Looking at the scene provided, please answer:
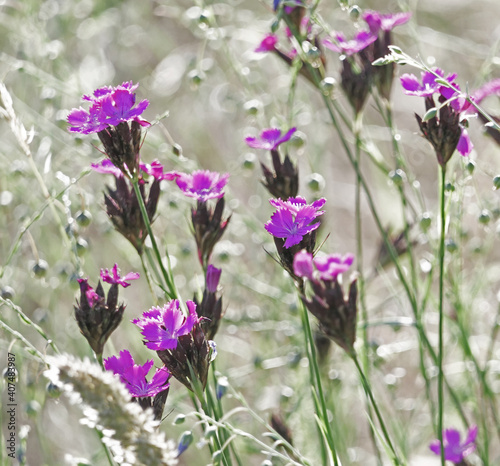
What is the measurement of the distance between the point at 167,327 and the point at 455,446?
0.70m

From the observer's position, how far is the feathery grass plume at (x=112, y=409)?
30.2 inches

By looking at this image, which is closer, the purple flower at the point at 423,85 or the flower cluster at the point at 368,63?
the purple flower at the point at 423,85

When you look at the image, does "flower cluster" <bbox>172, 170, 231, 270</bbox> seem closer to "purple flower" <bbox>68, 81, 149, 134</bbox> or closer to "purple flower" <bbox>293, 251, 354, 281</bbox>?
"purple flower" <bbox>68, 81, 149, 134</bbox>

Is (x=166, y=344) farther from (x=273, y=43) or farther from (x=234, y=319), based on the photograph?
(x=234, y=319)

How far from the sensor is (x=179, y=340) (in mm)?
1019

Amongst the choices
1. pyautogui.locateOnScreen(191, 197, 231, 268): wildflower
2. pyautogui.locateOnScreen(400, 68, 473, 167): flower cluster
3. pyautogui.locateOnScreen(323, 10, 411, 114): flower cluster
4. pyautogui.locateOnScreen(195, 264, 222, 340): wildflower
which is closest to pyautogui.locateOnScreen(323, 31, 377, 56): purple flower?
pyautogui.locateOnScreen(323, 10, 411, 114): flower cluster

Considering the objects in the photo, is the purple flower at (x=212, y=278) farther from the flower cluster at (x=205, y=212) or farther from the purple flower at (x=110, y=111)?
the purple flower at (x=110, y=111)

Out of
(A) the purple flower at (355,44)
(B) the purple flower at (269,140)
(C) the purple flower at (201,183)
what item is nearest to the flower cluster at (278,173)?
(B) the purple flower at (269,140)

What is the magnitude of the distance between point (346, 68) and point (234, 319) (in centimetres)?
64

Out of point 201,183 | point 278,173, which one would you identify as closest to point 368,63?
point 278,173

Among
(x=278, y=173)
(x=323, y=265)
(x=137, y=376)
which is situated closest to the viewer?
(x=323, y=265)

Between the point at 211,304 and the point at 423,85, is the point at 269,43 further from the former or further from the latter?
the point at 211,304

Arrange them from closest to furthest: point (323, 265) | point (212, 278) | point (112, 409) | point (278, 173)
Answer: point (112, 409) < point (323, 265) < point (212, 278) < point (278, 173)

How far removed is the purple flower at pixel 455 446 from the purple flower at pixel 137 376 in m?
0.60
